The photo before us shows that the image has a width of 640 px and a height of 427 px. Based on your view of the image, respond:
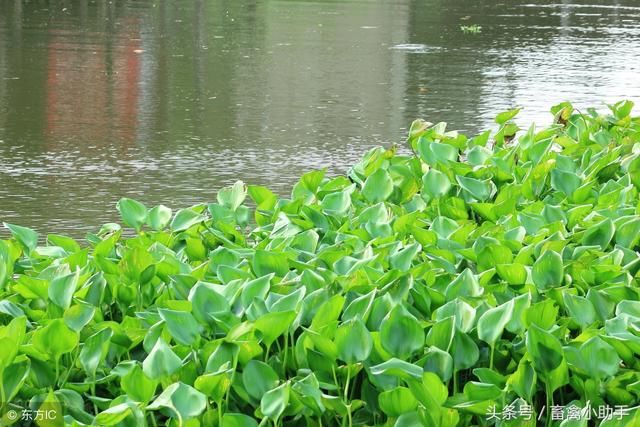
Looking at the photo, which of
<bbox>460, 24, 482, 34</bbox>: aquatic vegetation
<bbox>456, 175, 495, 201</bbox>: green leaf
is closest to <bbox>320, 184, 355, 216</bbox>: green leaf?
<bbox>456, 175, 495, 201</bbox>: green leaf

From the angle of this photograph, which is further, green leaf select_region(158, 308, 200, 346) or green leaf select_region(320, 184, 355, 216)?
green leaf select_region(320, 184, 355, 216)

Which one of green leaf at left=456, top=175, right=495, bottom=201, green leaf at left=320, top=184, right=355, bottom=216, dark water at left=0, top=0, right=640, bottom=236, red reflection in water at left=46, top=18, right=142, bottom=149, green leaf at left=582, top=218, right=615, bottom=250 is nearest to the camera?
green leaf at left=582, top=218, right=615, bottom=250

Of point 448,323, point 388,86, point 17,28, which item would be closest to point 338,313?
point 448,323

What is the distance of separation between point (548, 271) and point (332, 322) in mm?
564

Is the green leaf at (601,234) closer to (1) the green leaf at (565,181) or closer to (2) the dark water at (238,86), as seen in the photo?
(1) the green leaf at (565,181)

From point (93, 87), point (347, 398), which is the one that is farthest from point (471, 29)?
point (347, 398)

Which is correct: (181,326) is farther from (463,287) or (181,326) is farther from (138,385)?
(463,287)

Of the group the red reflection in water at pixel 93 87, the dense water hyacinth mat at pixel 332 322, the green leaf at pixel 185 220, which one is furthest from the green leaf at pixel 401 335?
the red reflection in water at pixel 93 87

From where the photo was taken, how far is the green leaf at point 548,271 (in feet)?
8.08

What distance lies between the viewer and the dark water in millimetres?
7238

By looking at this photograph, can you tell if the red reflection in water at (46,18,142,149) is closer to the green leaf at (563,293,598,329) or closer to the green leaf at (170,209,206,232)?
the green leaf at (170,209,206,232)

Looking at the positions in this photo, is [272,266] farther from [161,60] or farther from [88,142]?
[161,60]

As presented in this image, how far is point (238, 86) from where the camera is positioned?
423 inches

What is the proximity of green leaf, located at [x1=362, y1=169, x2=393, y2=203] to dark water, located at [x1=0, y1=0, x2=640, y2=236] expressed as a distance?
2.78 m
